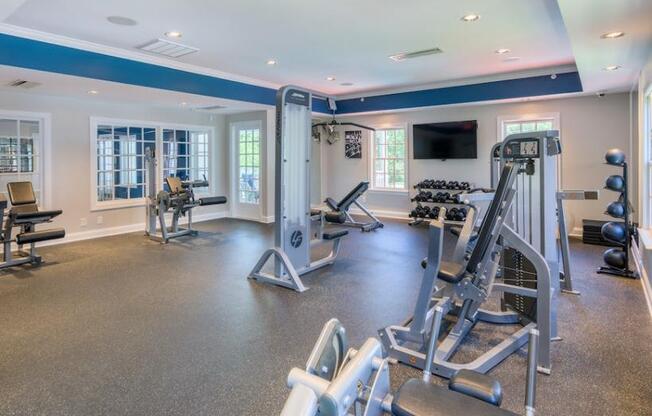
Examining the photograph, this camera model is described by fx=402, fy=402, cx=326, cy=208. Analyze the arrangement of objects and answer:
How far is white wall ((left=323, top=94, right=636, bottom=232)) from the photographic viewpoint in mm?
6219

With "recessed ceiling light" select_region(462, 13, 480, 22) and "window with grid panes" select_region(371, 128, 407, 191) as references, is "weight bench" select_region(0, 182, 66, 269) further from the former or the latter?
"window with grid panes" select_region(371, 128, 407, 191)

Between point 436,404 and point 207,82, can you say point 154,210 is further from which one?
point 436,404

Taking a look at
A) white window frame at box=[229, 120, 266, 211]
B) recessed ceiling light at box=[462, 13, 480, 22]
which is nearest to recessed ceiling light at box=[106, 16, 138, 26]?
recessed ceiling light at box=[462, 13, 480, 22]

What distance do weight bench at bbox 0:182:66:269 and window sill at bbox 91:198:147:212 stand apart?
144cm

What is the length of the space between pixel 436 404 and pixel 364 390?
0.93 ft

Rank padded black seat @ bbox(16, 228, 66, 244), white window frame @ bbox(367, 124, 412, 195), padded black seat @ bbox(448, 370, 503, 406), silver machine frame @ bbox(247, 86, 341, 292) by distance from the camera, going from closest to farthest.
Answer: padded black seat @ bbox(448, 370, 503, 406) → silver machine frame @ bbox(247, 86, 341, 292) → padded black seat @ bbox(16, 228, 66, 244) → white window frame @ bbox(367, 124, 412, 195)

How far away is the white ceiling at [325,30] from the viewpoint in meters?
3.66

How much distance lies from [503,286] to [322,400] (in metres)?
2.34

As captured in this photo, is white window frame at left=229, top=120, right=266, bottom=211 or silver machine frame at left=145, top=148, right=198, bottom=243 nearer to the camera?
silver machine frame at left=145, top=148, right=198, bottom=243

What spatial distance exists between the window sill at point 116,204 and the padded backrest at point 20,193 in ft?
4.64

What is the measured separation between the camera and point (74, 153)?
6.46 metres

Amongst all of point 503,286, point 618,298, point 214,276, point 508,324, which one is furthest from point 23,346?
point 618,298

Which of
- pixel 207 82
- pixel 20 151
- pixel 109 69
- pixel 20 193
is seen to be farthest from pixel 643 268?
pixel 20 151

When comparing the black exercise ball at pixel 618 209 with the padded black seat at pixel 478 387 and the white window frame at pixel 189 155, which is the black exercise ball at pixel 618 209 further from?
the white window frame at pixel 189 155
